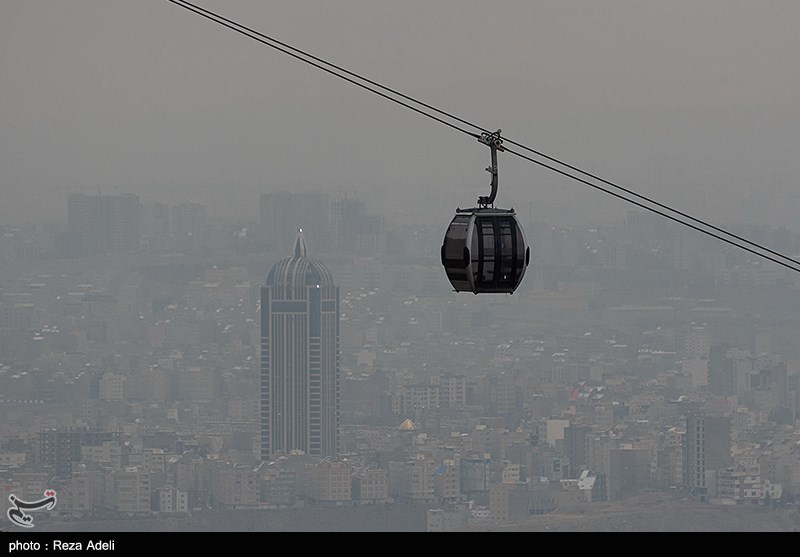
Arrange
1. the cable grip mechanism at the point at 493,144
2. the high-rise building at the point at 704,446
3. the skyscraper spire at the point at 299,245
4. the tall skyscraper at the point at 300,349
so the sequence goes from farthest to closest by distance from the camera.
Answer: the skyscraper spire at the point at 299,245 → the tall skyscraper at the point at 300,349 → the high-rise building at the point at 704,446 → the cable grip mechanism at the point at 493,144

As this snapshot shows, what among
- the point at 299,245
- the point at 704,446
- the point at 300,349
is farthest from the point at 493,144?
the point at 300,349

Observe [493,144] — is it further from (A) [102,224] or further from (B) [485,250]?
(A) [102,224]

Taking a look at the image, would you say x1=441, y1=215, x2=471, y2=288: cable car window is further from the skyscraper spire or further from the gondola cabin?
the skyscraper spire

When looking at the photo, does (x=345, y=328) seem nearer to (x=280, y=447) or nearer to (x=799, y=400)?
(x=280, y=447)

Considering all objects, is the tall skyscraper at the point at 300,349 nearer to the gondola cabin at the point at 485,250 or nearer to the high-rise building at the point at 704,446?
the high-rise building at the point at 704,446

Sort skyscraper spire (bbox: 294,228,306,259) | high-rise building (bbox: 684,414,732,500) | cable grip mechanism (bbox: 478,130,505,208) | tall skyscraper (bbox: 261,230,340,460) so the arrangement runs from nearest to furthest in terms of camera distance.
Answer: cable grip mechanism (bbox: 478,130,505,208) < high-rise building (bbox: 684,414,732,500) < tall skyscraper (bbox: 261,230,340,460) < skyscraper spire (bbox: 294,228,306,259)

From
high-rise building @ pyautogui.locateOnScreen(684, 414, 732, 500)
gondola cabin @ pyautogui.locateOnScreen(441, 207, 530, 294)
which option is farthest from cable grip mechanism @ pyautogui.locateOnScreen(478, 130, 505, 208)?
high-rise building @ pyautogui.locateOnScreen(684, 414, 732, 500)

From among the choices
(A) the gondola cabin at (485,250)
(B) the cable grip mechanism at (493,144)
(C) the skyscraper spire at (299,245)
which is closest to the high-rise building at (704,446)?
(C) the skyscraper spire at (299,245)
